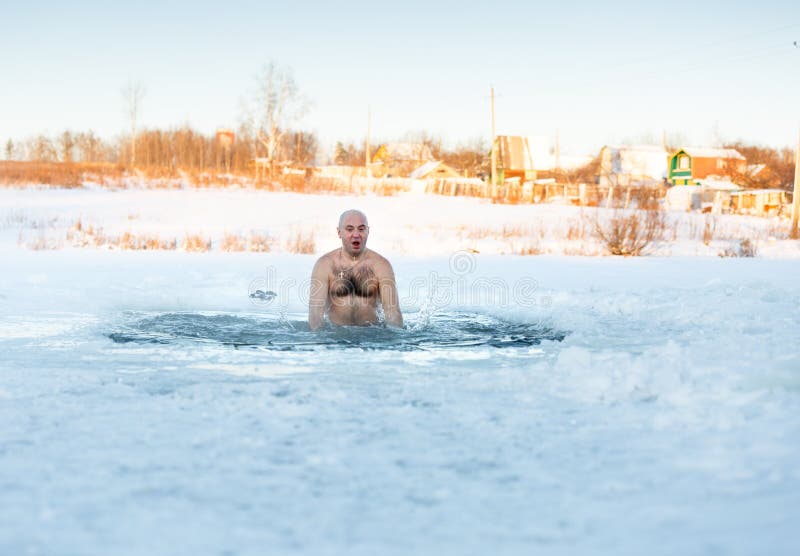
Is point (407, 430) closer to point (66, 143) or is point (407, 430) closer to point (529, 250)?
point (529, 250)

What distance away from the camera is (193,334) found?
18.2ft

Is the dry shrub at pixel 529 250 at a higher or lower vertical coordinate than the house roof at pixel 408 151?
lower

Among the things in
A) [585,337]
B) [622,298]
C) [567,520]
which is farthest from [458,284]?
[567,520]

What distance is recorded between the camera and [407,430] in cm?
285

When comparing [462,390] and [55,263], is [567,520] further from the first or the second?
[55,263]

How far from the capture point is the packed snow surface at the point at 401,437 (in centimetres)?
191

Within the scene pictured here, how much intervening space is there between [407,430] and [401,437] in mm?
101

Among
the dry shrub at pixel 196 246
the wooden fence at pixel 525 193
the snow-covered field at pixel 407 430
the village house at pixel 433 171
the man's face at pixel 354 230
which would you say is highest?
the village house at pixel 433 171

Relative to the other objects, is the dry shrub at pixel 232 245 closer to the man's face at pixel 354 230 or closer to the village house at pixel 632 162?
the man's face at pixel 354 230

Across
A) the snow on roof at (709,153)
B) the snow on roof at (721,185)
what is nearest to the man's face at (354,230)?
the snow on roof at (721,185)

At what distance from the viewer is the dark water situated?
5148 mm

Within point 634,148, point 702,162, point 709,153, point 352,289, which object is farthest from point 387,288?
point 634,148

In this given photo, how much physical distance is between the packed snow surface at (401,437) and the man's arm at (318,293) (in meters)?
0.14

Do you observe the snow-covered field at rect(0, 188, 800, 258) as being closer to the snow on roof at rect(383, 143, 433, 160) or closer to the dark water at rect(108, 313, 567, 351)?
the dark water at rect(108, 313, 567, 351)
